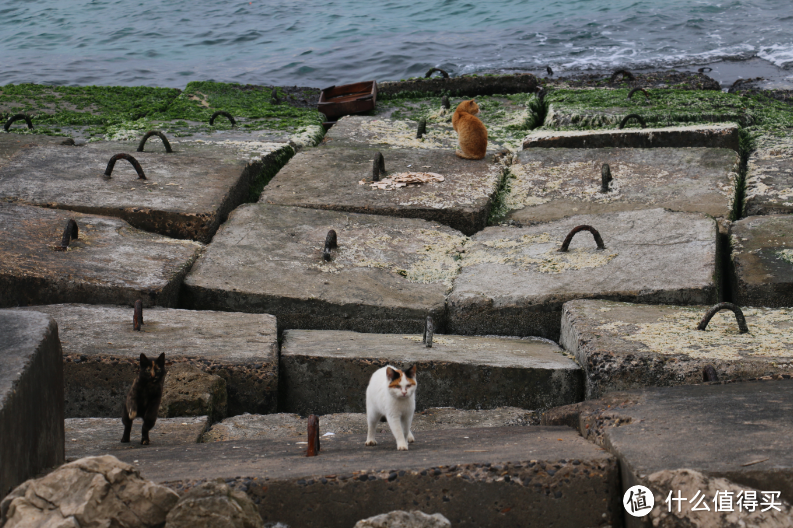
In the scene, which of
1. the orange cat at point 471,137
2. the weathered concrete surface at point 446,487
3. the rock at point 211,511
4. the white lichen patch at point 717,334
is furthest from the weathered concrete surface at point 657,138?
the rock at point 211,511

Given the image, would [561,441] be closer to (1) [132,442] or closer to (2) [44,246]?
(1) [132,442]

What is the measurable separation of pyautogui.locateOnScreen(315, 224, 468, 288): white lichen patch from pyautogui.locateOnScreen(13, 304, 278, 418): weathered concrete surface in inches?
32.9

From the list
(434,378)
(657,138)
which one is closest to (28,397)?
(434,378)

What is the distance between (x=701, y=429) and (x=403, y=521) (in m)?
0.92

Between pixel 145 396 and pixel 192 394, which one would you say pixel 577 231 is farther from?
pixel 145 396

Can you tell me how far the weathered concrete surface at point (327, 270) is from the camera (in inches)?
140

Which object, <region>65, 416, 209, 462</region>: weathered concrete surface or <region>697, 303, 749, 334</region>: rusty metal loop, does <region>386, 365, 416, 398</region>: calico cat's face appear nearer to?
<region>65, 416, 209, 462</region>: weathered concrete surface

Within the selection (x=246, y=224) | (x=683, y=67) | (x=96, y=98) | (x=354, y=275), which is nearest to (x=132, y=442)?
(x=354, y=275)

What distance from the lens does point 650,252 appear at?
379 cm

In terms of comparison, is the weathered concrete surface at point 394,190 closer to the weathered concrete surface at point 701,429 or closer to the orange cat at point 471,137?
the orange cat at point 471,137

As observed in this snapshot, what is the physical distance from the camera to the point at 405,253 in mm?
4074

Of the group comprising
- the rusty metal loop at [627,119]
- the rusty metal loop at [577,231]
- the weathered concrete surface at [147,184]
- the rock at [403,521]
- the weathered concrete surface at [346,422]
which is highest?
the rusty metal loop at [627,119]

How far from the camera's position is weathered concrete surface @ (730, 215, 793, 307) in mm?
3412

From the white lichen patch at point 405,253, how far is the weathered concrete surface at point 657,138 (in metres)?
1.76
